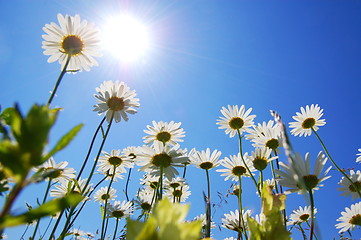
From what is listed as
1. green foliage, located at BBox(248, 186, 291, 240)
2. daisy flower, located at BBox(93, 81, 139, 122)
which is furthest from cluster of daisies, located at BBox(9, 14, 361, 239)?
green foliage, located at BBox(248, 186, 291, 240)

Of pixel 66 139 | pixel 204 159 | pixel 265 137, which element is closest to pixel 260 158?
pixel 265 137

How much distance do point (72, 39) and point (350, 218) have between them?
300cm

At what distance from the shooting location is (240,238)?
1495mm

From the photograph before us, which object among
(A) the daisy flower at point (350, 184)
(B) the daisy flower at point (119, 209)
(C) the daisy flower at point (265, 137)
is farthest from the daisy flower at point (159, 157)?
(A) the daisy flower at point (350, 184)

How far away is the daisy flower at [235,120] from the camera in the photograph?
3.64 metres

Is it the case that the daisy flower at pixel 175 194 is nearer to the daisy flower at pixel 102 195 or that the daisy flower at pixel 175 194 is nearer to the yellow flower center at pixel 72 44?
the daisy flower at pixel 102 195

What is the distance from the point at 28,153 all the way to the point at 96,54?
240 cm

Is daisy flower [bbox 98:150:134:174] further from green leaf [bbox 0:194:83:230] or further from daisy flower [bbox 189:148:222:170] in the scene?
green leaf [bbox 0:194:83:230]

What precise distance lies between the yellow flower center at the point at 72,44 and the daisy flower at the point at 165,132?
1.14 meters

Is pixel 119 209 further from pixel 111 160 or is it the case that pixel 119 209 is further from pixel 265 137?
pixel 265 137

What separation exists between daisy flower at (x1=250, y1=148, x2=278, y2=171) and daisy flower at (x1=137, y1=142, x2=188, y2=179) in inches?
21.8

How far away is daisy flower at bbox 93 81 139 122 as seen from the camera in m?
2.84

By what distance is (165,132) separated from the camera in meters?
3.34

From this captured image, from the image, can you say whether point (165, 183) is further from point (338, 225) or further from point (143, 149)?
point (338, 225)
